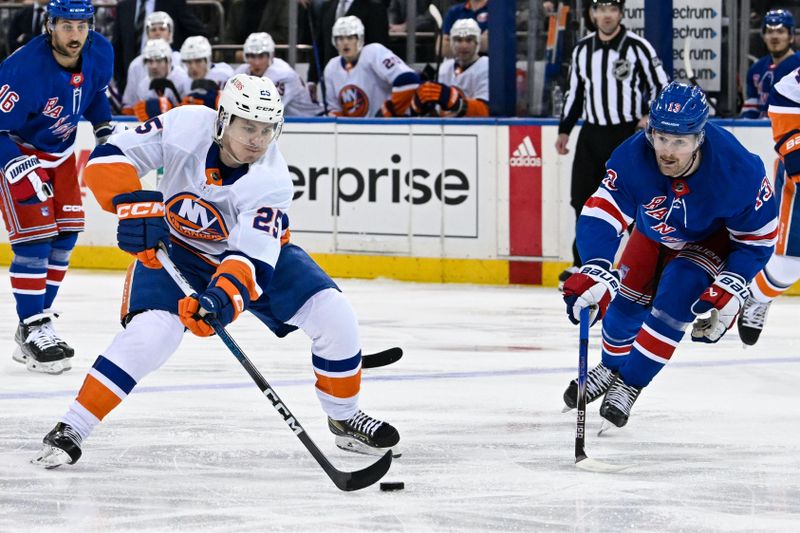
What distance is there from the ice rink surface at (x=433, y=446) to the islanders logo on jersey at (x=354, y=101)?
2.76m

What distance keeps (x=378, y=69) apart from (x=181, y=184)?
5.19 m

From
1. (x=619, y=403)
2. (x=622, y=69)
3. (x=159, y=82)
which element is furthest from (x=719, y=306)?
(x=159, y=82)

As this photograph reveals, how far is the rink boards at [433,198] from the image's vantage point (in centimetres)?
862

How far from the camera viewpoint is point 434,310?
7613 millimetres

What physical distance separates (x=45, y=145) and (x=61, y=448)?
218 cm

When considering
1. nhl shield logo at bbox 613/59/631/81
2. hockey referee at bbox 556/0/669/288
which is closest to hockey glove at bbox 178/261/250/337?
hockey referee at bbox 556/0/669/288

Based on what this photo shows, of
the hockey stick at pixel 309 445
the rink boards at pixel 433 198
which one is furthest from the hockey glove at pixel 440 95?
the hockey stick at pixel 309 445

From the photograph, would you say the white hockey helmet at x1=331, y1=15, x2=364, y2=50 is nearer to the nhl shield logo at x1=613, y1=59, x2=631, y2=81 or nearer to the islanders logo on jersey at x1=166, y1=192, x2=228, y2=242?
the nhl shield logo at x1=613, y1=59, x2=631, y2=81

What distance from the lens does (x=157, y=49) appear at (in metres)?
9.69

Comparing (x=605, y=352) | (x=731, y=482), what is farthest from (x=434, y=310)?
(x=731, y=482)

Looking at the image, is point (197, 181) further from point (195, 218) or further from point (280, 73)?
point (280, 73)

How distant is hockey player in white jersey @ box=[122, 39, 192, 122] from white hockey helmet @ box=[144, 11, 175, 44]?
0.17 meters

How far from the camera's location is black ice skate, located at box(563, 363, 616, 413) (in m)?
4.75

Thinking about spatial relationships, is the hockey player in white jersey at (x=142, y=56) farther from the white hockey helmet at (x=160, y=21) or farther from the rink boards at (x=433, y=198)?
the rink boards at (x=433, y=198)
